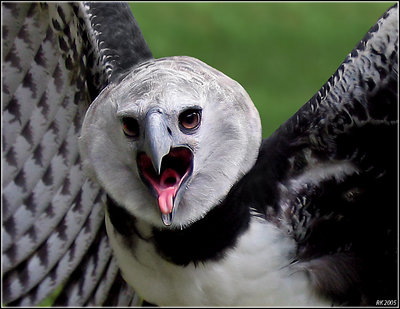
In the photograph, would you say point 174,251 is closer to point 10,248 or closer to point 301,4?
point 10,248

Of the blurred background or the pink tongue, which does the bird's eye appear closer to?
the pink tongue

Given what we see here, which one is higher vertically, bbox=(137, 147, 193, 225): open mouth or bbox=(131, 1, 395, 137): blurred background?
bbox=(137, 147, 193, 225): open mouth

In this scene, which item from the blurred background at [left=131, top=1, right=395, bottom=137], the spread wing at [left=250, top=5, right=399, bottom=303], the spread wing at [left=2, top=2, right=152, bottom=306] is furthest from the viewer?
the blurred background at [left=131, top=1, right=395, bottom=137]

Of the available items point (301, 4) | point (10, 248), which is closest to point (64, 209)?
point (10, 248)

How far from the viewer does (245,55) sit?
382 cm

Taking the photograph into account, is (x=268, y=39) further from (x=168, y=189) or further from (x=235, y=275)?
(x=168, y=189)

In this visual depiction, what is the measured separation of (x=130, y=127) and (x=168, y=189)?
12cm

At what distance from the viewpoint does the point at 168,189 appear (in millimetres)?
1281

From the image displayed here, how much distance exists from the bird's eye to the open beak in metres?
0.03

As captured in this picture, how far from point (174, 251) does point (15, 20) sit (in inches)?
30.0

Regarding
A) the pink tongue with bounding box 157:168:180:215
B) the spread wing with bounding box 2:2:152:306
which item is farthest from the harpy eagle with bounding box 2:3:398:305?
the spread wing with bounding box 2:2:152:306

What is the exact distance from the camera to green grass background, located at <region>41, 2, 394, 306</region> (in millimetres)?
3684

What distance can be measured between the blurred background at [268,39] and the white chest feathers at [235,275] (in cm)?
198

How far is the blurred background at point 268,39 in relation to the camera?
3682 millimetres
